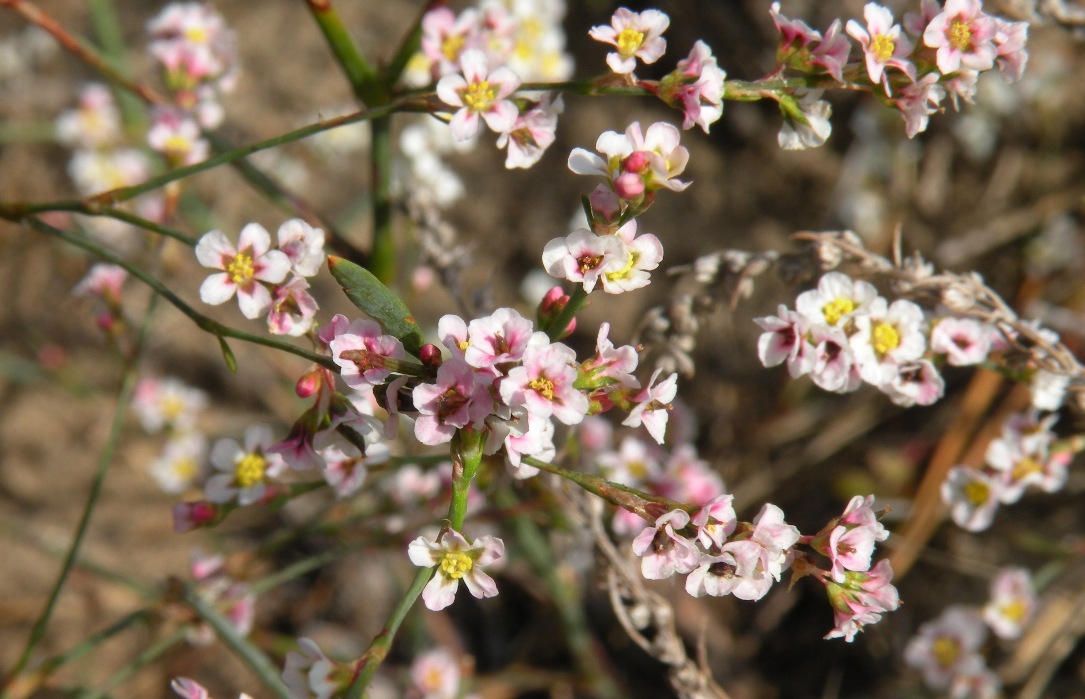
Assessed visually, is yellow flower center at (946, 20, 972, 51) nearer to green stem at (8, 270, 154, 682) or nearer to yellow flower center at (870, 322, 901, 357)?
yellow flower center at (870, 322, 901, 357)

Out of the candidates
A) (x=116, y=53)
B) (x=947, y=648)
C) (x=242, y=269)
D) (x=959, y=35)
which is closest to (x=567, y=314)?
(x=242, y=269)

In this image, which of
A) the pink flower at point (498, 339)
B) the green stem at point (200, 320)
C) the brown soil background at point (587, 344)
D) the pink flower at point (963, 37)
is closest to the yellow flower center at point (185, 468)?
the brown soil background at point (587, 344)

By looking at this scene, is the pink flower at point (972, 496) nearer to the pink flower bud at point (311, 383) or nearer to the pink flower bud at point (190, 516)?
the pink flower bud at point (311, 383)

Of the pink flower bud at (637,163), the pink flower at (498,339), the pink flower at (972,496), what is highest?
the pink flower bud at (637,163)

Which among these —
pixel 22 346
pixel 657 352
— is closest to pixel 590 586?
pixel 657 352

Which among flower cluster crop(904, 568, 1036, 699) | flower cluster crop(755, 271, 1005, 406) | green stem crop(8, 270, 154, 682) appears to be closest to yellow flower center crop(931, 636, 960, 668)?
flower cluster crop(904, 568, 1036, 699)

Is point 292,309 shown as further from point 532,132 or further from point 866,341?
point 866,341

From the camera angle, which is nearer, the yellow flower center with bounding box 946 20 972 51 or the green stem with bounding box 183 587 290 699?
the yellow flower center with bounding box 946 20 972 51
